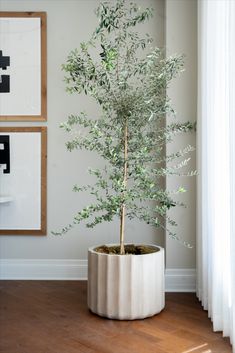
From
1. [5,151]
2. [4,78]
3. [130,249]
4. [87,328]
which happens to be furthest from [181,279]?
[4,78]

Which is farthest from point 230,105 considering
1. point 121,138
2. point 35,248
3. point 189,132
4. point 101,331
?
point 35,248

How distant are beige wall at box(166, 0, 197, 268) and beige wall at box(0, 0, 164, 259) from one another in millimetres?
250

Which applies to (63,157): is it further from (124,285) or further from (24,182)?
(124,285)

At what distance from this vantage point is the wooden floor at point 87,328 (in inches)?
82.2

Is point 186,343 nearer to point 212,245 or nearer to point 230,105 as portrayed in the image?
point 212,245

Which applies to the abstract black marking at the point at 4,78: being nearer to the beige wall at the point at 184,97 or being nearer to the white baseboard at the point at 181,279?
the beige wall at the point at 184,97

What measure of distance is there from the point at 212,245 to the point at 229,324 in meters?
0.48

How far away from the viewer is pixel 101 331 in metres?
2.31

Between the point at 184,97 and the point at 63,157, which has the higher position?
the point at 184,97

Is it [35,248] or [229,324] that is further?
[35,248]

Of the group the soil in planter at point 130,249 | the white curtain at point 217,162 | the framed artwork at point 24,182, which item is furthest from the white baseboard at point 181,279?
the framed artwork at point 24,182

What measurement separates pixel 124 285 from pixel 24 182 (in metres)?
1.35

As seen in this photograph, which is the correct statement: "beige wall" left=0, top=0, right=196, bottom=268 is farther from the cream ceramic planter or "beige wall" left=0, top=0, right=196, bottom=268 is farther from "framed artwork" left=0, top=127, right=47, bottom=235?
the cream ceramic planter

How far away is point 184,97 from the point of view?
313 cm
